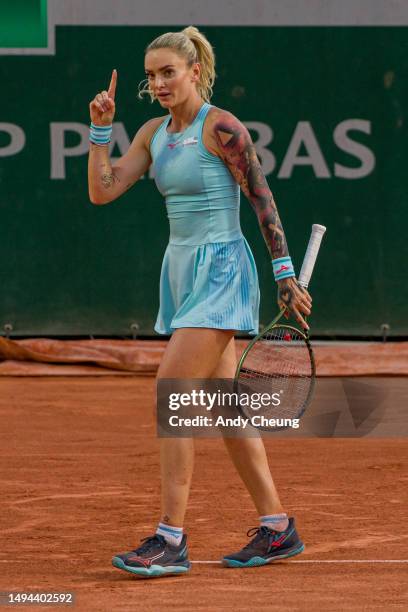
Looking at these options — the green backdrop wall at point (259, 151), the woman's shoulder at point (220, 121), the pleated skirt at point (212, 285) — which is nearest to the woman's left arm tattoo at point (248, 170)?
the woman's shoulder at point (220, 121)

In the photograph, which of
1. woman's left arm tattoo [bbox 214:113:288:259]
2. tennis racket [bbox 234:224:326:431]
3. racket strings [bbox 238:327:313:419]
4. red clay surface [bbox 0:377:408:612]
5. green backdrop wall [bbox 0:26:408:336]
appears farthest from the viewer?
green backdrop wall [bbox 0:26:408:336]

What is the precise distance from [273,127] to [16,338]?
88.2 inches

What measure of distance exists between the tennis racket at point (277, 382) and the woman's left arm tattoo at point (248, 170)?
7.1 inches

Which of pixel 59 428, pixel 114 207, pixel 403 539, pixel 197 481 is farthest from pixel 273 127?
pixel 403 539

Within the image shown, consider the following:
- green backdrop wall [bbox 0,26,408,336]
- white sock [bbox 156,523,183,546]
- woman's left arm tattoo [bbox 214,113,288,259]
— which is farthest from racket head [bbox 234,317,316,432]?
green backdrop wall [bbox 0,26,408,336]

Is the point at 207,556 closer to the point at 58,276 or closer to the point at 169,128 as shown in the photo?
the point at 169,128

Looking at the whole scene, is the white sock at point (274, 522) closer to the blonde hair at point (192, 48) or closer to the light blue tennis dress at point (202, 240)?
the light blue tennis dress at point (202, 240)

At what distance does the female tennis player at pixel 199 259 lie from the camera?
4.49 meters

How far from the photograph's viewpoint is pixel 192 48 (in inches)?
181

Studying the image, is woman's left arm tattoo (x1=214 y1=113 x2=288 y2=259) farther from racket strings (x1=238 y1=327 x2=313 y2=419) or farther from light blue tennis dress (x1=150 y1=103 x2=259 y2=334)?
racket strings (x1=238 y1=327 x2=313 y2=419)

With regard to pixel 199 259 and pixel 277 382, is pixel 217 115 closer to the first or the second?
pixel 199 259

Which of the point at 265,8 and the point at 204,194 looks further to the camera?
the point at 265,8

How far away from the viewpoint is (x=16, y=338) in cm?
976

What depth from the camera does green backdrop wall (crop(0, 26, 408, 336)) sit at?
9562 mm
